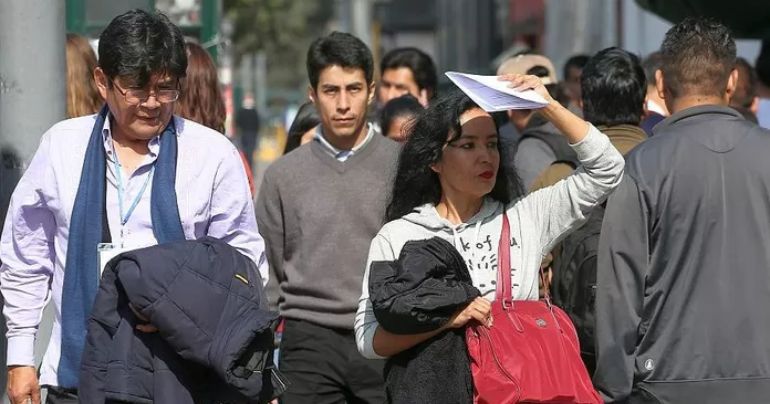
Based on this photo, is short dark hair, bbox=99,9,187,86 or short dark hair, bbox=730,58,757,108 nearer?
short dark hair, bbox=99,9,187,86

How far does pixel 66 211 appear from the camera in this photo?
446 centimetres

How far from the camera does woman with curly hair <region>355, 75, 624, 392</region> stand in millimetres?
4473

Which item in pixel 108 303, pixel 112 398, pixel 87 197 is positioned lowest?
pixel 112 398

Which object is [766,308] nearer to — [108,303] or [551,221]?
[551,221]

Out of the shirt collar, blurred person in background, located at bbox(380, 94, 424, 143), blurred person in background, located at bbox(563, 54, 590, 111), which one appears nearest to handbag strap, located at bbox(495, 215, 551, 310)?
the shirt collar

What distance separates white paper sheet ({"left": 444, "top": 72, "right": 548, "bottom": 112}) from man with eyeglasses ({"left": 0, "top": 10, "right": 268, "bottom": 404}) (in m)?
0.78

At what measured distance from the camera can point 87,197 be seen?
14.4 ft

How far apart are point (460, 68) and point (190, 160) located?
25.3 m

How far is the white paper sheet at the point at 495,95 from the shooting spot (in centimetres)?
435

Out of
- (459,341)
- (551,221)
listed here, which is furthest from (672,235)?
(459,341)

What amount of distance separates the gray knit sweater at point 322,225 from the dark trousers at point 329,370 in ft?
0.20

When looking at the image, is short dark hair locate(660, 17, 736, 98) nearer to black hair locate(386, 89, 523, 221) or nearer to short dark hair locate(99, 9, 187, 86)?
black hair locate(386, 89, 523, 221)

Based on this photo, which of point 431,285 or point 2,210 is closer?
point 431,285

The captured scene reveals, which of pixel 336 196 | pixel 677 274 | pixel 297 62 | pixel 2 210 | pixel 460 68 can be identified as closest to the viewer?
pixel 677 274
